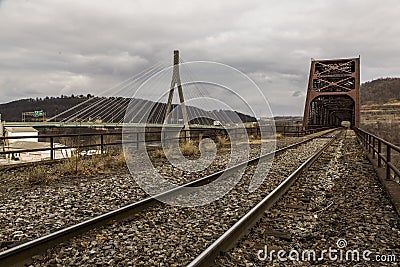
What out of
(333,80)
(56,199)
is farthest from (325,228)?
(333,80)

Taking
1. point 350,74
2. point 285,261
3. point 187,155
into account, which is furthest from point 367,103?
point 285,261

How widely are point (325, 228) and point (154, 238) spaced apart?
2.55 meters

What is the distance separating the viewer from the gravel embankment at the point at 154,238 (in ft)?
13.8

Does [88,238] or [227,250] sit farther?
[88,238]

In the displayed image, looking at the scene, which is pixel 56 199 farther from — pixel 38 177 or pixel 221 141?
pixel 221 141

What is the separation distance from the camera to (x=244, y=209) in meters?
6.42

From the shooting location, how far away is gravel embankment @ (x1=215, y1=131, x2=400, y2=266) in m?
4.33

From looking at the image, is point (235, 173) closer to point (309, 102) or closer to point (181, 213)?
point (181, 213)

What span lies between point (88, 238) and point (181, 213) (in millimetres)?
1757

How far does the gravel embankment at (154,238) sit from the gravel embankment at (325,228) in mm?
519

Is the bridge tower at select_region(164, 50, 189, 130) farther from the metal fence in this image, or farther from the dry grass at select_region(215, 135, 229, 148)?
the metal fence

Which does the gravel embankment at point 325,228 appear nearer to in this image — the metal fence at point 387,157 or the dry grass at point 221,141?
the metal fence at point 387,157

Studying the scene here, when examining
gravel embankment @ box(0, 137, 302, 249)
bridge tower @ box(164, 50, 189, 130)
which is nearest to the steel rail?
gravel embankment @ box(0, 137, 302, 249)

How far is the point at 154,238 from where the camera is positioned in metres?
4.89
